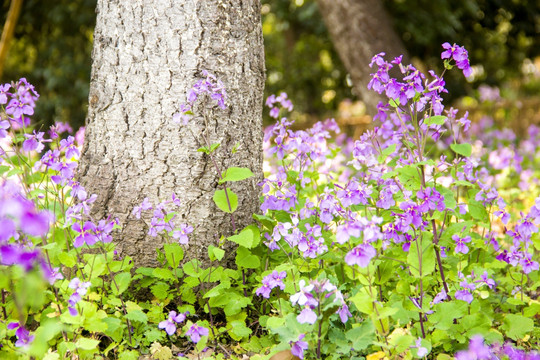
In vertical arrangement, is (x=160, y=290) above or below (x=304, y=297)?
below

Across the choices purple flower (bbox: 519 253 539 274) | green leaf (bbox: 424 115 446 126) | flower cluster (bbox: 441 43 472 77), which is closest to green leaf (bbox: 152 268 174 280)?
green leaf (bbox: 424 115 446 126)

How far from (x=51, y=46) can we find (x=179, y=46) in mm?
7814

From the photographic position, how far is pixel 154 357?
83.6 inches

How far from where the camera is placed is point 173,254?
221 centimetres

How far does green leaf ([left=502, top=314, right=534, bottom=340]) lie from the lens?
2100mm

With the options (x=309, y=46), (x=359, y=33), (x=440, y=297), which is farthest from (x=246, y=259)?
(x=309, y=46)

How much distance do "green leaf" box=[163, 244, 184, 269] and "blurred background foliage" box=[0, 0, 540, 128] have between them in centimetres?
692

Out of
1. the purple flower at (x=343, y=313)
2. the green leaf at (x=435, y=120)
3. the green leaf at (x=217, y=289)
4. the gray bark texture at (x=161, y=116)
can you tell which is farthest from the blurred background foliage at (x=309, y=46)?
the purple flower at (x=343, y=313)

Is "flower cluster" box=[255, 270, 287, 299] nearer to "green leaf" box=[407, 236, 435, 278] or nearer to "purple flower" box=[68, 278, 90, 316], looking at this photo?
"green leaf" box=[407, 236, 435, 278]

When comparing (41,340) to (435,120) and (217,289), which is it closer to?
(217,289)

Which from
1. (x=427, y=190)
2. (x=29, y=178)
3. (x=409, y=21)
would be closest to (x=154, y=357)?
(x=29, y=178)

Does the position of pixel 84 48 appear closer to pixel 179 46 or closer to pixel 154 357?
pixel 179 46

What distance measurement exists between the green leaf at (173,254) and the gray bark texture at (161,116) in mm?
218

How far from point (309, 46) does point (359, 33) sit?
519 centimetres
